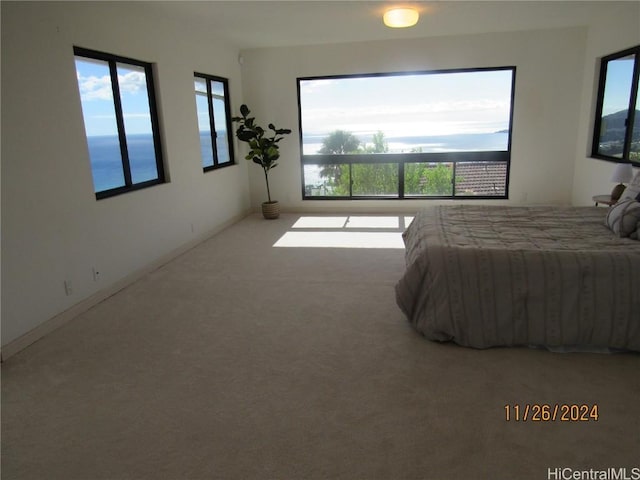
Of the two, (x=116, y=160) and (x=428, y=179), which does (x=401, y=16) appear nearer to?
(x=428, y=179)

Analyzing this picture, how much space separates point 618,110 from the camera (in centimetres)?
498

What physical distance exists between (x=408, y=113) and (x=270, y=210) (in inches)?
96.6

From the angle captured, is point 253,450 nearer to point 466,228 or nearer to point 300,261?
point 466,228

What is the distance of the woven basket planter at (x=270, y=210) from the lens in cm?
642

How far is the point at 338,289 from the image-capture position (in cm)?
368

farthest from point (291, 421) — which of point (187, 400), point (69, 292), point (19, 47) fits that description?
point (19, 47)

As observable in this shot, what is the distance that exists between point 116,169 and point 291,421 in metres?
2.93

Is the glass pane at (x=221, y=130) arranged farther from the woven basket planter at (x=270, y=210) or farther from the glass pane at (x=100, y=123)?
the glass pane at (x=100, y=123)

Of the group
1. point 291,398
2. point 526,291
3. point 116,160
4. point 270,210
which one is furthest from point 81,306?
point 270,210

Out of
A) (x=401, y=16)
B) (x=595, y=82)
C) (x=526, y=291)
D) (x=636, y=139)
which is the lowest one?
(x=526, y=291)

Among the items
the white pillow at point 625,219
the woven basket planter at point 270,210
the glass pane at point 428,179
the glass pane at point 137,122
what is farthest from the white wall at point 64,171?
the white pillow at point 625,219

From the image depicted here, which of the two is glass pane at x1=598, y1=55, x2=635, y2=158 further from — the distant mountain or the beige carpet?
the beige carpet

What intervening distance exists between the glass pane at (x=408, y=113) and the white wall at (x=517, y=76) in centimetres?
18

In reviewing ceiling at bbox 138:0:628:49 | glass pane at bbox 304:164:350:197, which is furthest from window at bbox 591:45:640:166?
glass pane at bbox 304:164:350:197
